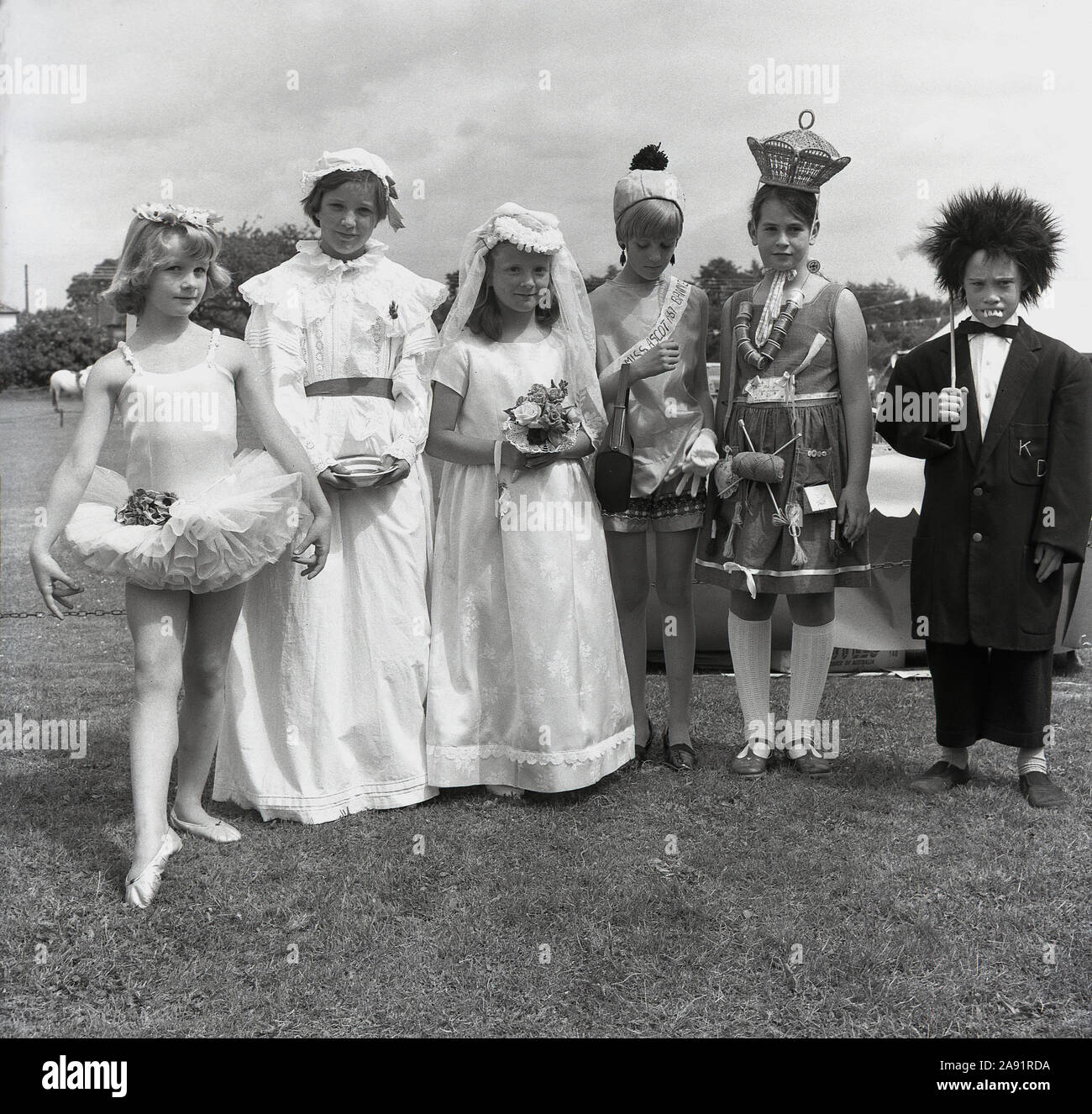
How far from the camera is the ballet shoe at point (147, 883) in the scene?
10.3 feet

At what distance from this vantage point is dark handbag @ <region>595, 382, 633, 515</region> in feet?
13.0

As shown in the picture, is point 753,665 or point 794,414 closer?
point 794,414

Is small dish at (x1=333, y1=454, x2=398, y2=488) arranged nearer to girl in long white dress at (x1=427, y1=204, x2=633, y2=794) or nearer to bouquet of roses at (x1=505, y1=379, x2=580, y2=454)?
girl in long white dress at (x1=427, y1=204, x2=633, y2=794)

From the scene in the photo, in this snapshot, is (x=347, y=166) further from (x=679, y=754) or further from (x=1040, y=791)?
(x=1040, y=791)

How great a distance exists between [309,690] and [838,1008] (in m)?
1.98

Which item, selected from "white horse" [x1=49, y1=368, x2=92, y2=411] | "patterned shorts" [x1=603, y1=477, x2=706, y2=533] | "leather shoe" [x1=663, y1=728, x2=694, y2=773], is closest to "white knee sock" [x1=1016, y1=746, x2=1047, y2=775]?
"leather shoe" [x1=663, y1=728, x2=694, y2=773]

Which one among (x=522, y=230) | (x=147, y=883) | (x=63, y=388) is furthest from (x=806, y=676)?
(x=63, y=388)

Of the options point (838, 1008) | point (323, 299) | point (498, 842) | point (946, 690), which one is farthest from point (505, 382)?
point (838, 1008)

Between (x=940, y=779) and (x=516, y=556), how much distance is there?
1744 mm

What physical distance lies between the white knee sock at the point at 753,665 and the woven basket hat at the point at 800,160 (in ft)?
5.30

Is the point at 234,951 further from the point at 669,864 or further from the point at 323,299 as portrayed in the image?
the point at 323,299

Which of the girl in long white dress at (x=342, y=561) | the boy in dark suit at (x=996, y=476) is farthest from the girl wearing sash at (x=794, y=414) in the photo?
the girl in long white dress at (x=342, y=561)

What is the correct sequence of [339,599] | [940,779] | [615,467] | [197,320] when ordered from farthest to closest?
[197,320], [940,779], [615,467], [339,599]

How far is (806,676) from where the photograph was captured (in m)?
4.30
